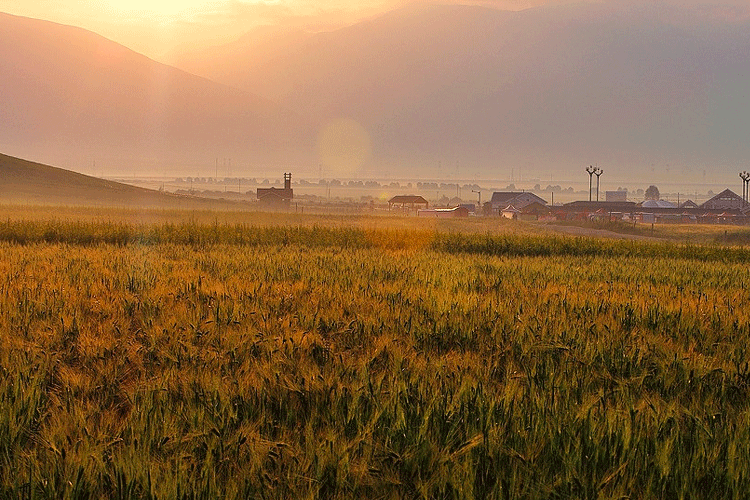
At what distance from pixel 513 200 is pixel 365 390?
15175 cm

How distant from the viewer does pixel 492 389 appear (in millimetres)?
4953

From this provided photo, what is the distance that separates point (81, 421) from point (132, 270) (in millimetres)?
8717

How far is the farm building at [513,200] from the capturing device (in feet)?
491

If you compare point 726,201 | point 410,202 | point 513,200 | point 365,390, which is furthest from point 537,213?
point 365,390

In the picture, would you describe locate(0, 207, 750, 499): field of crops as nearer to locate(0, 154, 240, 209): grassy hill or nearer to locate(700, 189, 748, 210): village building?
locate(0, 154, 240, 209): grassy hill

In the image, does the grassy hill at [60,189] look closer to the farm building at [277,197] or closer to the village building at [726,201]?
the farm building at [277,197]

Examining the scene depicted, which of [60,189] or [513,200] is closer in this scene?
[60,189]

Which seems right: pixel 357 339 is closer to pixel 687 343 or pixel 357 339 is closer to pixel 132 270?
pixel 687 343

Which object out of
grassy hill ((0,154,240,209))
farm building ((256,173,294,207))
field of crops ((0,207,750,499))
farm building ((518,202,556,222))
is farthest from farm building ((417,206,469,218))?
field of crops ((0,207,750,499))

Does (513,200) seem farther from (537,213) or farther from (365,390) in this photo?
(365,390)

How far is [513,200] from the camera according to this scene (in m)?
152

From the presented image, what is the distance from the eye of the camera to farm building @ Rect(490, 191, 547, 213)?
491 feet

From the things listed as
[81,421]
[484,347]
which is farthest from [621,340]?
[81,421]

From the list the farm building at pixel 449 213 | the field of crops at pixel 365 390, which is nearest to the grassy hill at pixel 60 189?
the farm building at pixel 449 213
